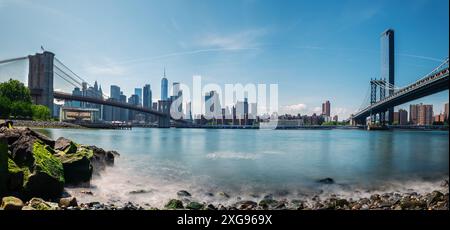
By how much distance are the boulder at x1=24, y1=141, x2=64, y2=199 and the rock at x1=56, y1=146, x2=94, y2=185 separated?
0.70 metres

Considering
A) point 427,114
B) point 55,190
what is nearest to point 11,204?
point 55,190

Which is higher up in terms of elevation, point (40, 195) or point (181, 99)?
point (181, 99)

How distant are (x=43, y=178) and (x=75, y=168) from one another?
1.30 meters

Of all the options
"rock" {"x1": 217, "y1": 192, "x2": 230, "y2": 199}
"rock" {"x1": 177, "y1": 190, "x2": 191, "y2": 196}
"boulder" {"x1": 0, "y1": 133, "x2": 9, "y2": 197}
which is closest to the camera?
"boulder" {"x1": 0, "y1": 133, "x2": 9, "y2": 197}

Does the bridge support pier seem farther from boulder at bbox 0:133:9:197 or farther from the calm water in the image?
the calm water

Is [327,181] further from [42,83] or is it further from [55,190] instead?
[42,83]

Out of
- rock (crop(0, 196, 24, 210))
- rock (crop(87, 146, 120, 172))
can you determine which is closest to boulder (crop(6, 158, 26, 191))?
rock (crop(0, 196, 24, 210))

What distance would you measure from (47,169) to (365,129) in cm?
997

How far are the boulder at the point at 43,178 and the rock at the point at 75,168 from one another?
0.70m

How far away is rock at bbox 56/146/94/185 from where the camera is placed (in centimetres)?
487

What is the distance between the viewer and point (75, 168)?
16.4 feet
